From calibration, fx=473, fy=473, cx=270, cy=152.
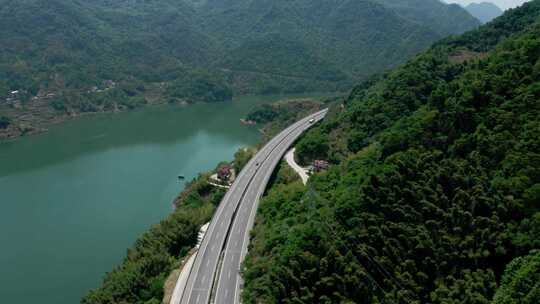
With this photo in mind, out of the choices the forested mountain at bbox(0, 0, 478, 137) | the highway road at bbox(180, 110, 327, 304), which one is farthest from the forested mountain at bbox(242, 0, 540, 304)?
the forested mountain at bbox(0, 0, 478, 137)

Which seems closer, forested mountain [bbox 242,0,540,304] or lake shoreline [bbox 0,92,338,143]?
forested mountain [bbox 242,0,540,304]

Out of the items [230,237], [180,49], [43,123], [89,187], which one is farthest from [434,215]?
[180,49]

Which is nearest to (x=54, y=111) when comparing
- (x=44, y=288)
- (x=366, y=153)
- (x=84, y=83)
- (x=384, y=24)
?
(x=84, y=83)

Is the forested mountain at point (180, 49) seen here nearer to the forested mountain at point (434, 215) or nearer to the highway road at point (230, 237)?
the highway road at point (230, 237)

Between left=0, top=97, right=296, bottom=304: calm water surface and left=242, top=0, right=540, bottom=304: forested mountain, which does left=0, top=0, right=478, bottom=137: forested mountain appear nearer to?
left=0, top=97, right=296, bottom=304: calm water surface

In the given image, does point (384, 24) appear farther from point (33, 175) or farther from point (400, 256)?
point (400, 256)
